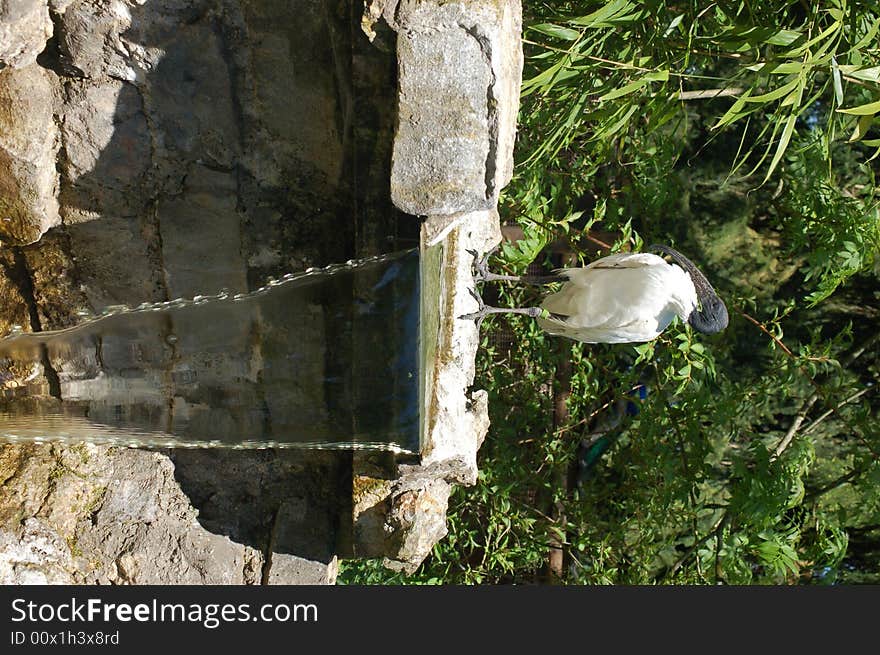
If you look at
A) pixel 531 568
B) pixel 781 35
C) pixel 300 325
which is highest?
pixel 781 35

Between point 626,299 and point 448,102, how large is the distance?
42.2 inches

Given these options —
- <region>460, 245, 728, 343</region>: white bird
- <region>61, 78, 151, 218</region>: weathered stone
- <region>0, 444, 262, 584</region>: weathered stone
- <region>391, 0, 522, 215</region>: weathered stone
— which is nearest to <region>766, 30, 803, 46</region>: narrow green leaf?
<region>460, 245, 728, 343</region>: white bird

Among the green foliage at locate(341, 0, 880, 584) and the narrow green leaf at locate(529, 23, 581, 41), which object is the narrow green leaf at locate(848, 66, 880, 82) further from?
the narrow green leaf at locate(529, 23, 581, 41)

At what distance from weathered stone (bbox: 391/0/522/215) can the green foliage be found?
2.66ft

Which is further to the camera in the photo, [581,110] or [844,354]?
[844,354]

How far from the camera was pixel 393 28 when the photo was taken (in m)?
1.88

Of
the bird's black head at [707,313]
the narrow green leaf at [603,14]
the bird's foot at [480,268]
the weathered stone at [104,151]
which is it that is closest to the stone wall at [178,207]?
the weathered stone at [104,151]

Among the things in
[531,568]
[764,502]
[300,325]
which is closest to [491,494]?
[531,568]

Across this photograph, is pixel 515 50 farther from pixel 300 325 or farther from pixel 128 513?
pixel 128 513

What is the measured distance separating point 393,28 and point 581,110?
1.45m

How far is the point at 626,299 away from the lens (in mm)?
2621

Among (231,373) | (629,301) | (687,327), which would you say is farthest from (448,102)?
(687,327)

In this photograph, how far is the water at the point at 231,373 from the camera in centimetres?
236

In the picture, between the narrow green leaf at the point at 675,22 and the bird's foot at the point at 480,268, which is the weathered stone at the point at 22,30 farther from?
the narrow green leaf at the point at 675,22
